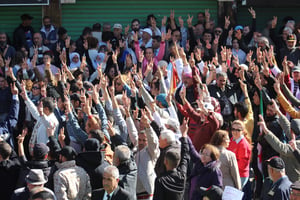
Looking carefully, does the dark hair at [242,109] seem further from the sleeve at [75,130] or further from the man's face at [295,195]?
the man's face at [295,195]

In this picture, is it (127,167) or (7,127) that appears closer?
(127,167)

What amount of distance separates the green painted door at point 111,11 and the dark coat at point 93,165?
8.48 metres

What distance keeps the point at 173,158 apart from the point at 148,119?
122 centimetres

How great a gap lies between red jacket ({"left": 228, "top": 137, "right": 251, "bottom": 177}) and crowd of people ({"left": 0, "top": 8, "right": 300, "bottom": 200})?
14 mm

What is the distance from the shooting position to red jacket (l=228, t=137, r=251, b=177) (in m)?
8.47

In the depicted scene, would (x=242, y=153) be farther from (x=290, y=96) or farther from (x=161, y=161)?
(x=290, y=96)

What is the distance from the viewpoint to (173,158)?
7199 mm

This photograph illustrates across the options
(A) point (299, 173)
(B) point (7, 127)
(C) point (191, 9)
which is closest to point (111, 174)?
(A) point (299, 173)

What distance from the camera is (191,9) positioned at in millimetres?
15859

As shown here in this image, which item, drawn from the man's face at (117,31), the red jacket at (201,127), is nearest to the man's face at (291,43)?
the man's face at (117,31)

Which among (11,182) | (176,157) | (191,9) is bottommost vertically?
(11,182)

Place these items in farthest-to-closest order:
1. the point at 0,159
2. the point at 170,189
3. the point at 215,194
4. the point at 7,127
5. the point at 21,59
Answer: the point at 21,59
the point at 7,127
the point at 0,159
the point at 170,189
the point at 215,194

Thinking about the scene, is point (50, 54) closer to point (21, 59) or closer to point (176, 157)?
point (21, 59)

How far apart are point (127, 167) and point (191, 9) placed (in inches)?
365
